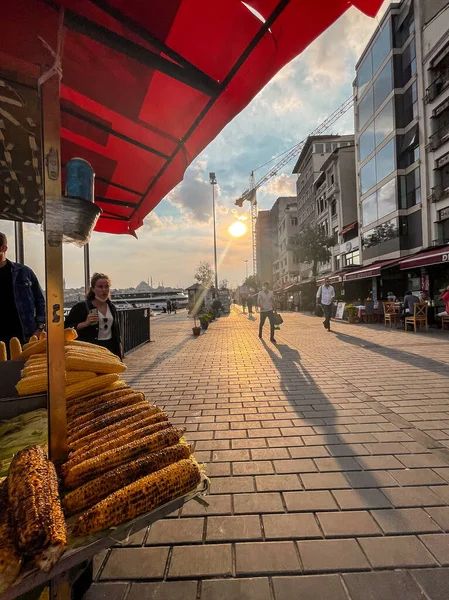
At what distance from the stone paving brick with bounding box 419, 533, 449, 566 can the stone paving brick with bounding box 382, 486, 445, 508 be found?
27 centimetres

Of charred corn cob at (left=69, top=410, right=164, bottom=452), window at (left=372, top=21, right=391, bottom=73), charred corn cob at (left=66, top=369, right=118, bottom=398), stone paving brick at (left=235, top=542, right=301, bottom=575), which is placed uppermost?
window at (left=372, top=21, right=391, bottom=73)

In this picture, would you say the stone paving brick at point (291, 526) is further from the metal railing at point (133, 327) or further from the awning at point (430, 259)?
the awning at point (430, 259)

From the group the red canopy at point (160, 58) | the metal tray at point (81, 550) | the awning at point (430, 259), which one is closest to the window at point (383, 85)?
the awning at point (430, 259)

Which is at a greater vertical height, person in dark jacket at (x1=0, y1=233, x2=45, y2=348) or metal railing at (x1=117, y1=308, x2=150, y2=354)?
person in dark jacket at (x1=0, y1=233, x2=45, y2=348)

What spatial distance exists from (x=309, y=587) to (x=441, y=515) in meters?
1.20

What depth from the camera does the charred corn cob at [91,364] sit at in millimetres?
1779

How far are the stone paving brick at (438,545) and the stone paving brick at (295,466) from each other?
902 millimetres

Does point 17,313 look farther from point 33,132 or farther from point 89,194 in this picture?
point 89,194

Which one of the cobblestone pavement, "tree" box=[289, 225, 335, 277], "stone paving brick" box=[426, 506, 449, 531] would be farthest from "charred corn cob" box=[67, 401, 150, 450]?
"tree" box=[289, 225, 335, 277]

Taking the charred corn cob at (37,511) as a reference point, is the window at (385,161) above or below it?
above

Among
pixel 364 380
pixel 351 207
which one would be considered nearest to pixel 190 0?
pixel 364 380

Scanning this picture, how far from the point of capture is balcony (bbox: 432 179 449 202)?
1964 centimetres

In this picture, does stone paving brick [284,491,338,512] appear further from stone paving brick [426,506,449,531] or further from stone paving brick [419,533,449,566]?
stone paving brick [426,506,449,531]

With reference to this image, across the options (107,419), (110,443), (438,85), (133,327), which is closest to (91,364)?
(107,419)
